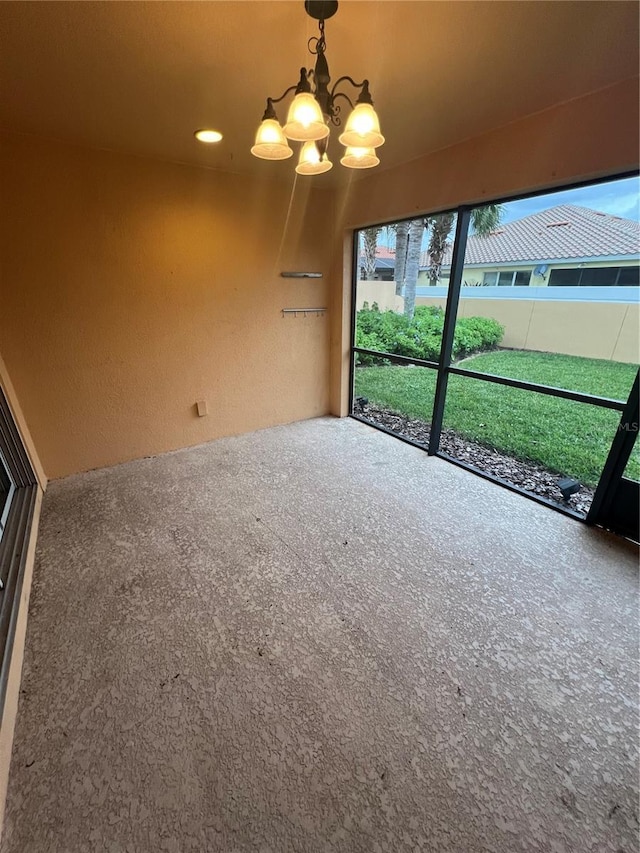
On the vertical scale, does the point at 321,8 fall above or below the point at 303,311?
above

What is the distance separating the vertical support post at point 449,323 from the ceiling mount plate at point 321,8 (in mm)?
1606

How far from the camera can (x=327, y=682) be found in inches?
53.6

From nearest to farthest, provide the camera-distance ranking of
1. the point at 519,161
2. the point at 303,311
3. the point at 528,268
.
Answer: the point at 519,161
the point at 528,268
the point at 303,311

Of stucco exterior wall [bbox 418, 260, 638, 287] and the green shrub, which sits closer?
stucco exterior wall [bbox 418, 260, 638, 287]

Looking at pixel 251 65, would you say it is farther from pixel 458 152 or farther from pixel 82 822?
pixel 82 822

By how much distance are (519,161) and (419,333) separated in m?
1.46

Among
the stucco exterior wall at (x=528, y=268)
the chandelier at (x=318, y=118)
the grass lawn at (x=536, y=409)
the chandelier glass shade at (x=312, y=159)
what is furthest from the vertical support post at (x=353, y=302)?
the chandelier at (x=318, y=118)

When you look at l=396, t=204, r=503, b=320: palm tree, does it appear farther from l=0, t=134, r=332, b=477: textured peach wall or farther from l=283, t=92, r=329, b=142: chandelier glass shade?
l=283, t=92, r=329, b=142: chandelier glass shade

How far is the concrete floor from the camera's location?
101 cm

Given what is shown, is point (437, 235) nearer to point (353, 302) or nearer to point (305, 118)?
point (353, 302)

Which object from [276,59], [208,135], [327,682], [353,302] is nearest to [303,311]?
[353,302]

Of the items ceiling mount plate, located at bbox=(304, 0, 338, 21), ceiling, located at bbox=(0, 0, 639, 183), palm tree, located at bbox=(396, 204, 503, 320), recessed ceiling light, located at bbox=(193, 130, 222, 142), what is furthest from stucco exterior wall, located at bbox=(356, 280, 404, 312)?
ceiling mount plate, located at bbox=(304, 0, 338, 21)

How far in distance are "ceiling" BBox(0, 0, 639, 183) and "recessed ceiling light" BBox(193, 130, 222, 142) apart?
0.25 ft

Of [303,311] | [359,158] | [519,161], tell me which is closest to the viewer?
[359,158]
